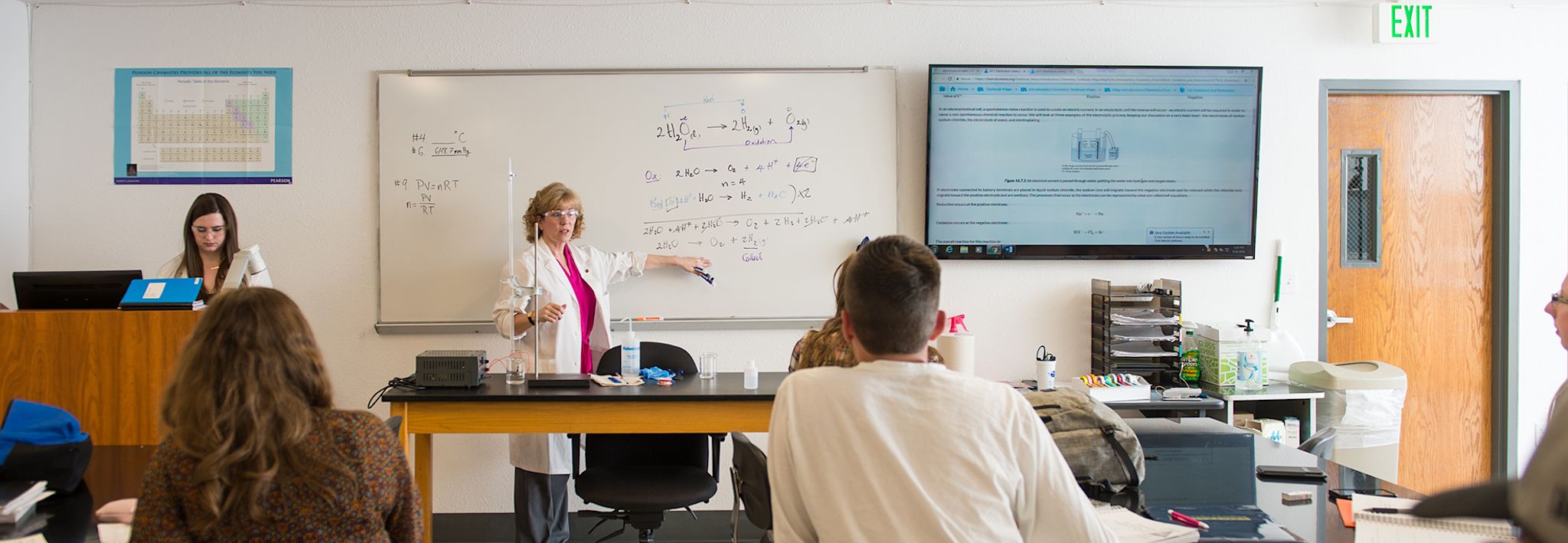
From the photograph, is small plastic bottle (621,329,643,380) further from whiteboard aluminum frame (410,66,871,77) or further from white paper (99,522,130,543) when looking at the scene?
white paper (99,522,130,543)

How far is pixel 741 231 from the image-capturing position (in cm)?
381

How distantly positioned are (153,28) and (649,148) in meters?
2.15

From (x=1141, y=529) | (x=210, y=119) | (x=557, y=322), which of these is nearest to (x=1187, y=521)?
(x=1141, y=529)

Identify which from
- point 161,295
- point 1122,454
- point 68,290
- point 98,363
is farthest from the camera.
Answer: point 68,290

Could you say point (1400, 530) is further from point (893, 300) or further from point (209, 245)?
point (209, 245)

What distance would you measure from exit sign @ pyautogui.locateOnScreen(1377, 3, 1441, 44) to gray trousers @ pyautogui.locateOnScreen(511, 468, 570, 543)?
156 inches

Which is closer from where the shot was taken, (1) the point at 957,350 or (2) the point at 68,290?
(2) the point at 68,290

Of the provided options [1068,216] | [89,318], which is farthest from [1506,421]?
[89,318]

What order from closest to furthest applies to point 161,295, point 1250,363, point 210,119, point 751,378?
point 161,295, point 751,378, point 1250,363, point 210,119

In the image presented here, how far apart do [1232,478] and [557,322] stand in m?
2.38

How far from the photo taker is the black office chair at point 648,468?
2762 mm

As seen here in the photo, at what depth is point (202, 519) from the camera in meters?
1.35

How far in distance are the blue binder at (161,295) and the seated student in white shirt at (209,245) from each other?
0.54 m

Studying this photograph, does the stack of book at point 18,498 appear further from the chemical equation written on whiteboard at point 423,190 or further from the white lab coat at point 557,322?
the chemical equation written on whiteboard at point 423,190
